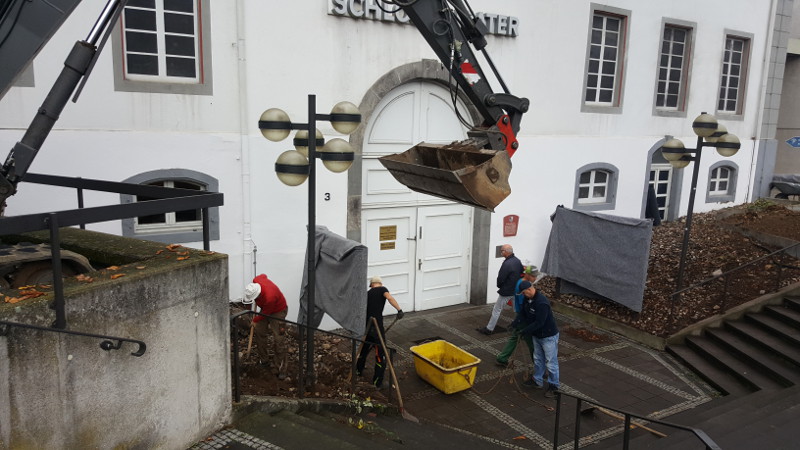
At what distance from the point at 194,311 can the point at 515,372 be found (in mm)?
5632

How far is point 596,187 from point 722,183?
5.03 metres

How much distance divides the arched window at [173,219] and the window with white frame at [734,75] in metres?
13.4

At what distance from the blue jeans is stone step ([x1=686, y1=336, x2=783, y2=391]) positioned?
2820mm

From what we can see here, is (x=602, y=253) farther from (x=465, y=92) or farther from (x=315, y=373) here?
(x=315, y=373)

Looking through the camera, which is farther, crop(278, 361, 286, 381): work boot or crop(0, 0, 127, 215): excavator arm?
crop(278, 361, 286, 381): work boot

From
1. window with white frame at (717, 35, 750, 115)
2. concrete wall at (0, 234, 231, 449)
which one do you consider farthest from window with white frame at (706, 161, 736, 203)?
concrete wall at (0, 234, 231, 449)

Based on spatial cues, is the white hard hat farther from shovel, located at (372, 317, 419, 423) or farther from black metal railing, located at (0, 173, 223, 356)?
black metal railing, located at (0, 173, 223, 356)

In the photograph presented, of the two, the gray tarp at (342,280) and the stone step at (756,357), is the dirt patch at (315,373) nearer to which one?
the gray tarp at (342,280)

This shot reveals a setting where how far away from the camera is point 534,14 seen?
1179cm

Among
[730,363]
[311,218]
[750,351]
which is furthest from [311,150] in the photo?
[750,351]

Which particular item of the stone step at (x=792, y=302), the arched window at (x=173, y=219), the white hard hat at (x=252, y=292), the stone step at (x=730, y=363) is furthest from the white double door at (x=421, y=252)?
the stone step at (x=792, y=302)

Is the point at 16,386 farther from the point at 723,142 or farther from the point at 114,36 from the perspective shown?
the point at 723,142

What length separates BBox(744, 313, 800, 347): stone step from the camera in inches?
353

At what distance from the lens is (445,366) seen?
856cm
